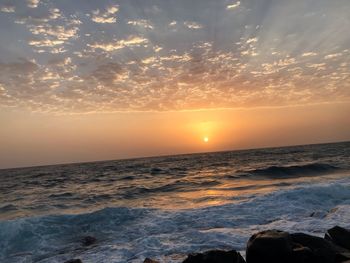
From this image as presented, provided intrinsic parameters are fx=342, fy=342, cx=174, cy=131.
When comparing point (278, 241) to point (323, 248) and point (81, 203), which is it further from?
point (81, 203)

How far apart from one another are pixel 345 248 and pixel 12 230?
14.1 meters

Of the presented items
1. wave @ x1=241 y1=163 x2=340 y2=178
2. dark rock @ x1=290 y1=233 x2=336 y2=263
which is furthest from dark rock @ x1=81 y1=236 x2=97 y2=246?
wave @ x1=241 y1=163 x2=340 y2=178

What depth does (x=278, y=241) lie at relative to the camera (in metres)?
7.92

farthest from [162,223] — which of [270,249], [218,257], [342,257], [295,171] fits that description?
[295,171]

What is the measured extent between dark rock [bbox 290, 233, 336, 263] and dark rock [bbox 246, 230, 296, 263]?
53 centimetres

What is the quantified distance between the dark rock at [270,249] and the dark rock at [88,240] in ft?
24.5

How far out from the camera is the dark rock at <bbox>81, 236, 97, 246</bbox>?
1345 cm

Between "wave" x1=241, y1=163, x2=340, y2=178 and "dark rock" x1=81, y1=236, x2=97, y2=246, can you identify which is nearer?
"dark rock" x1=81, y1=236, x2=97, y2=246

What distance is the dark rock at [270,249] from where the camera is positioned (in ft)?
25.5

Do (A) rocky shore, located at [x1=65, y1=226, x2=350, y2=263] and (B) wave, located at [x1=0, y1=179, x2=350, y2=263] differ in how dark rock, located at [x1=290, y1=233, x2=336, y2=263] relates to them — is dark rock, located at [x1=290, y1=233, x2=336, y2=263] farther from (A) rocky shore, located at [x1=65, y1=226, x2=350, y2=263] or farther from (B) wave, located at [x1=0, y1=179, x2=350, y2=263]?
(B) wave, located at [x1=0, y1=179, x2=350, y2=263]

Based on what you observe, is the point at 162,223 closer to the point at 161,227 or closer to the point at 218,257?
the point at 161,227

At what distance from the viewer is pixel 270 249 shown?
787cm

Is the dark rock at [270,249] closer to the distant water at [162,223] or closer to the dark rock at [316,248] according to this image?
the dark rock at [316,248]

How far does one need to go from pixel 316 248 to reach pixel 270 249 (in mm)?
1333
